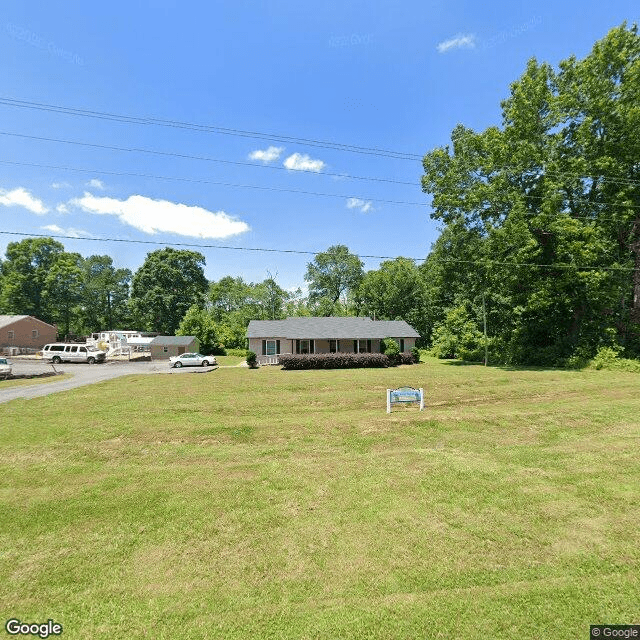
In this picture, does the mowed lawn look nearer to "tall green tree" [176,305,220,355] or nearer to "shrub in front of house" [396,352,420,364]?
"shrub in front of house" [396,352,420,364]

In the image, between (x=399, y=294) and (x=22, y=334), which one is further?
(x=399, y=294)

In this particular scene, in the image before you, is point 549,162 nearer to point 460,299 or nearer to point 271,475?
point 460,299

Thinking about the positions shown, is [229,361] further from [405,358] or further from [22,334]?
[22,334]

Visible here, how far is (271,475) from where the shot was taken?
750 centimetres

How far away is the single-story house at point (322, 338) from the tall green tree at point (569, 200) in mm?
11148

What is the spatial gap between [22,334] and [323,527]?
209 ft

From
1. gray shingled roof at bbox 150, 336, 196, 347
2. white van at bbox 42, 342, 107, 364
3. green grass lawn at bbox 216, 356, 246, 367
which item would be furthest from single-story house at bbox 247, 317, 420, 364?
white van at bbox 42, 342, 107, 364

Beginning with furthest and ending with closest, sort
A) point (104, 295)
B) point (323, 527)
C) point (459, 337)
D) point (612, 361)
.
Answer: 1. point (104, 295)
2. point (459, 337)
3. point (612, 361)
4. point (323, 527)

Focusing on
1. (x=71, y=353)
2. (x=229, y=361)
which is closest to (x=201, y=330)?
(x=229, y=361)

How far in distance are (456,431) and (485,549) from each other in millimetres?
5858

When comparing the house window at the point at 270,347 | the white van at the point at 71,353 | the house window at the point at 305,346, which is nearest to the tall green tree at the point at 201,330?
the white van at the point at 71,353

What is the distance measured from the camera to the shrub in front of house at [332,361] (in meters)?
30.9

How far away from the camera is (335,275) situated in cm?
6756

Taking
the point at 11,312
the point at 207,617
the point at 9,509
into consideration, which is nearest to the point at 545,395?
the point at 207,617
